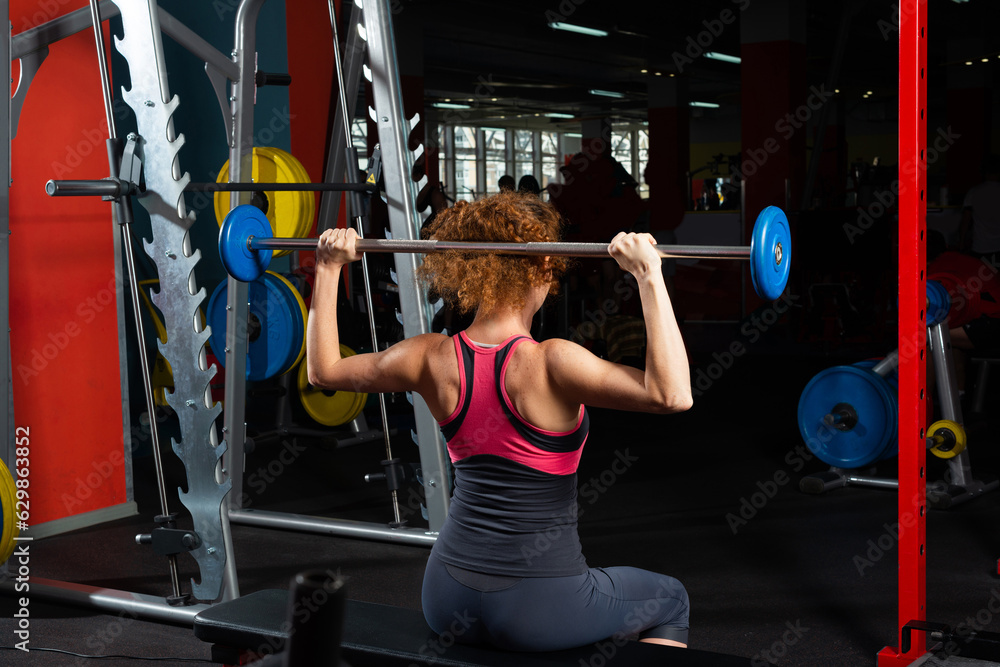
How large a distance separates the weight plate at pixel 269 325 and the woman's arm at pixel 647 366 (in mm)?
2005

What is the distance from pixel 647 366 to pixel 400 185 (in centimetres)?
142

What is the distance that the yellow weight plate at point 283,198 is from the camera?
3174 millimetres

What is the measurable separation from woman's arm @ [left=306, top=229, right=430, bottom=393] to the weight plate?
162 centimetres

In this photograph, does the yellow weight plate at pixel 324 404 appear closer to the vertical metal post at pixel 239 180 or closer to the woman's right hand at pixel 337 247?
the vertical metal post at pixel 239 180

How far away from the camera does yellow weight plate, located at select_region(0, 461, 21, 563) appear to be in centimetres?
216

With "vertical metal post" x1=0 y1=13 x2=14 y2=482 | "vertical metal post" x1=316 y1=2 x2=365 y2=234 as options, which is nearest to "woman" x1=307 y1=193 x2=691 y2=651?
"vertical metal post" x1=316 y1=2 x2=365 y2=234

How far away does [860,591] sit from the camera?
2389 millimetres

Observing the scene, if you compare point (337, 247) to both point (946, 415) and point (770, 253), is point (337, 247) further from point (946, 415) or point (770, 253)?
point (946, 415)

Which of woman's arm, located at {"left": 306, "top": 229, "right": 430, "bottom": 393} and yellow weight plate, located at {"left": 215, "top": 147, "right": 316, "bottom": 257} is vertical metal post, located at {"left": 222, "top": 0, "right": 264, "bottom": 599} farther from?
woman's arm, located at {"left": 306, "top": 229, "right": 430, "bottom": 393}

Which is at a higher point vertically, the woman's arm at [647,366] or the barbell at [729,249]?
the barbell at [729,249]

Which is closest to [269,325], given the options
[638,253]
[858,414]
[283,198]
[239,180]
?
[283,198]

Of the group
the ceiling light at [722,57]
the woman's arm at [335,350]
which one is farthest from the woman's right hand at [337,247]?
the ceiling light at [722,57]

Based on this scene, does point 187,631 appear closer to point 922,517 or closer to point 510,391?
point 510,391

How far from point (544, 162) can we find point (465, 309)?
19.0 meters
